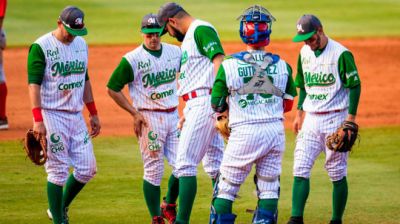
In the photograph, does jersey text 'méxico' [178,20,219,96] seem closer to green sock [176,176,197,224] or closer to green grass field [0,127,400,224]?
green sock [176,176,197,224]

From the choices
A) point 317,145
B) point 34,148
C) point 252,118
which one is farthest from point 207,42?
point 34,148

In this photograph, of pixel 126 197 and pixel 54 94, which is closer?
pixel 54 94

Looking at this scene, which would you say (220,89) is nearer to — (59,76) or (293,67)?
(59,76)

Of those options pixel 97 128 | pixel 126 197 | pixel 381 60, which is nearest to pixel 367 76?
pixel 381 60

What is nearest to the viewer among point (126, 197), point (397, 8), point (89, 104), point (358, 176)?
point (89, 104)

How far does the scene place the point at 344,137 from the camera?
366 inches

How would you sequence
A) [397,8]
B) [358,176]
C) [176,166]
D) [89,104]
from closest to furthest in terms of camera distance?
[176,166]
[89,104]
[358,176]
[397,8]

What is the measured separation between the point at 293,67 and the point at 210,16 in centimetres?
660

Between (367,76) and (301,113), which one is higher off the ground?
(301,113)

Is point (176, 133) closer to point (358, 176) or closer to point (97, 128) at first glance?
point (97, 128)

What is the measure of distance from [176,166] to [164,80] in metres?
1.15

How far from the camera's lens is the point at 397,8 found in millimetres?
27188

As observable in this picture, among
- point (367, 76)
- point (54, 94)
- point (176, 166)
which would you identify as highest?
point (54, 94)

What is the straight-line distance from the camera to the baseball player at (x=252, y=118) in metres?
7.94
